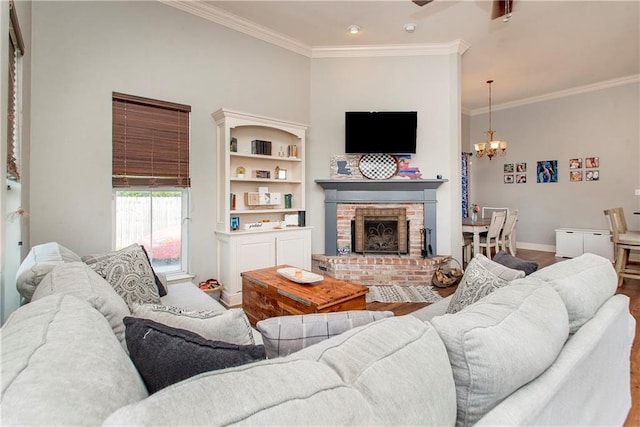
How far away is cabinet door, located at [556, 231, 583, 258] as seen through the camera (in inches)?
235

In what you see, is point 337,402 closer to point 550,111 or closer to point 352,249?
point 352,249

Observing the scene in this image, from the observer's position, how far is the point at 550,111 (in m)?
6.54

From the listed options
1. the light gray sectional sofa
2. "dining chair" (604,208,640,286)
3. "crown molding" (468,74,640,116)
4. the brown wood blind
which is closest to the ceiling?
"crown molding" (468,74,640,116)

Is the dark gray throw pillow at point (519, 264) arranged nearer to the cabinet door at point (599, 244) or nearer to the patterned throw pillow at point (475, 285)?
the patterned throw pillow at point (475, 285)

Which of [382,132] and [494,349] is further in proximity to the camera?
[382,132]

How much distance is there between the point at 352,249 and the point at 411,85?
2.56 metres

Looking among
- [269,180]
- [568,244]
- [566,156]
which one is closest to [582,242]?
[568,244]

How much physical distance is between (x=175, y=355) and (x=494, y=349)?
80cm

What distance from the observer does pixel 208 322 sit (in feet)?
3.25

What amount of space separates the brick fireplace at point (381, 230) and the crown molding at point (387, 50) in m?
1.87

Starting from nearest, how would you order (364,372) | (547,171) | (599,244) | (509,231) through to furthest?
(364,372), (599,244), (509,231), (547,171)

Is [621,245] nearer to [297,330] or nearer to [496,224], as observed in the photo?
[496,224]

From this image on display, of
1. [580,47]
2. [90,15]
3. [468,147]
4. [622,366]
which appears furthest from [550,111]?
[90,15]

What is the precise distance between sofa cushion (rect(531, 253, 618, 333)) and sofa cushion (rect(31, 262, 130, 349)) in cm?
162
